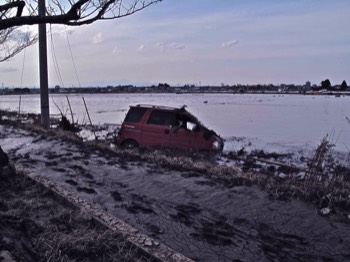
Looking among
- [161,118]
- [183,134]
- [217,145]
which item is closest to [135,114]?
[161,118]

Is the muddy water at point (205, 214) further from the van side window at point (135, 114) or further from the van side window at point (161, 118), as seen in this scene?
the van side window at point (135, 114)

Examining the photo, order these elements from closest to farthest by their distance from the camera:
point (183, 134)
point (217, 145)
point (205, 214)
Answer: point (205, 214)
point (183, 134)
point (217, 145)

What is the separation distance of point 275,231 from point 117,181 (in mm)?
3661

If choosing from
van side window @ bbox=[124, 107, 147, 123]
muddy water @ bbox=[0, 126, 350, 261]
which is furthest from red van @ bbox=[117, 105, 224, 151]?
muddy water @ bbox=[0, 126, 350, 261]

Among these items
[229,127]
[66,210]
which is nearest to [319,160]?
[66,210]

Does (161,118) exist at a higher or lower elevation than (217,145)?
higher

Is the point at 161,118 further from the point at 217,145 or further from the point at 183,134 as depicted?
the point at 217,145

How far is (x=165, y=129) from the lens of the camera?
14977 mm

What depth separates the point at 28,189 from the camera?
665 centimetres

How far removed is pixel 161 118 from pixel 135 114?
100 cm

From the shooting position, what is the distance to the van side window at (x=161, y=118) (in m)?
14.9

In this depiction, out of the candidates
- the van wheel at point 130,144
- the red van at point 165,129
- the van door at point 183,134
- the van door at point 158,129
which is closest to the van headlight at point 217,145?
the red van at point 165,129

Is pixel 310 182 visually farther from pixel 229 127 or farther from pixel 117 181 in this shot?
pixel 229 127

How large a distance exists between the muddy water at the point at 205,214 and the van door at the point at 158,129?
16.6 feet
